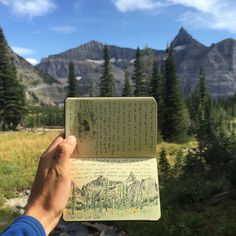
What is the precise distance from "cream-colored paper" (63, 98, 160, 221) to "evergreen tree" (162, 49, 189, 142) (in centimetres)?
5238

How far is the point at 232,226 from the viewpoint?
12344 millimetres

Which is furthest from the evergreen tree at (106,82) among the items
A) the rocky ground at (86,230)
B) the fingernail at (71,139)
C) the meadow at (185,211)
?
the fingernail at (71,139)

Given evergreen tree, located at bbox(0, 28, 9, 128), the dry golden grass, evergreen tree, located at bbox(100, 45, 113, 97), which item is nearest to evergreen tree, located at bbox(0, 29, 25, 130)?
evergreen tree, located at bbox(0, 28, 9, 128)

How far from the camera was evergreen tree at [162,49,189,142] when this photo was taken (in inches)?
2206

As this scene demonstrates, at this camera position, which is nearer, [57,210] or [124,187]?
[57,210]

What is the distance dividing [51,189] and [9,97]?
201ft

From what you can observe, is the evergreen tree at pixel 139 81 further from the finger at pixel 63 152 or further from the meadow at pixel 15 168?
the finger at pixel 63 152

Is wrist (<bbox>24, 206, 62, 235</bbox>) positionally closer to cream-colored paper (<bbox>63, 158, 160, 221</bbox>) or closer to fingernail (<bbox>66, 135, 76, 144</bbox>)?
fingernail (<bbox>66, 135, 76, 144</bbox>)

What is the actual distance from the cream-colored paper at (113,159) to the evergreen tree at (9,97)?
59.8 meters

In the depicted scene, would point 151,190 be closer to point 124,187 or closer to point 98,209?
point 124,187

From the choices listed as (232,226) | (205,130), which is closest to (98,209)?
(232,226)

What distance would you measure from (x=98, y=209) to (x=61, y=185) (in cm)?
69

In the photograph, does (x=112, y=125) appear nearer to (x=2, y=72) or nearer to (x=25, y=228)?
(x=25, y=228)

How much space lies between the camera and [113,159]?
3.09m
